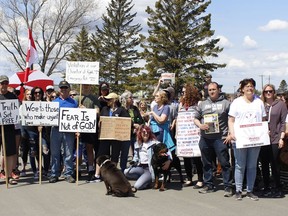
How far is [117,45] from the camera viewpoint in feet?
178

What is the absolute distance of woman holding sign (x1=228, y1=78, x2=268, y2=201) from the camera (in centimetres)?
693

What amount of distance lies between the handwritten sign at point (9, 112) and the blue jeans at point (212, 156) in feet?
11.9

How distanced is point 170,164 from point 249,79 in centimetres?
225

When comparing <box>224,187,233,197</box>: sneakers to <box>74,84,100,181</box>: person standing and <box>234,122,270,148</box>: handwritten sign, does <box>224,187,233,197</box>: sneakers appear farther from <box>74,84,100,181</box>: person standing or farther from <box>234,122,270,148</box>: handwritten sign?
<box>74,84,100,181</box>: person standing

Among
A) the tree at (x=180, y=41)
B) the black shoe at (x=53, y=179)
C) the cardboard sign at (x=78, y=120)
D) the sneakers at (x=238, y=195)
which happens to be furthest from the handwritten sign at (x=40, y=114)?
the tree at (x=180, y=41)

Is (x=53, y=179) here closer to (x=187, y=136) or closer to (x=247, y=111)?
(x=187, y=136)

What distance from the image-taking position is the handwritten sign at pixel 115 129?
831 centimetres

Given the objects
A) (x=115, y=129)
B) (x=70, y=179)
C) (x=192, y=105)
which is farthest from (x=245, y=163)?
(x=70, y=179)

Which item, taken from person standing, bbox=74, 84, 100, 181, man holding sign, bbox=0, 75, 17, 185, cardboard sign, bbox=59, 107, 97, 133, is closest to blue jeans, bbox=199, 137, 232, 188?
cardboard sign, bbox=59, 107, 97, 133

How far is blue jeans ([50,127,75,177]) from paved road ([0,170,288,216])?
1.96 ft

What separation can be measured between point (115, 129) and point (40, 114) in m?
1.54

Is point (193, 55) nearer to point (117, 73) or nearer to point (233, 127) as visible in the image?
point (117, 73)

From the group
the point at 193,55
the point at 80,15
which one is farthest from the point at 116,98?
the point at 193,55

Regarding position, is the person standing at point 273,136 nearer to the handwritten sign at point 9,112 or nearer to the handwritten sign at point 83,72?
→ the handwritten sign at point 83,72
